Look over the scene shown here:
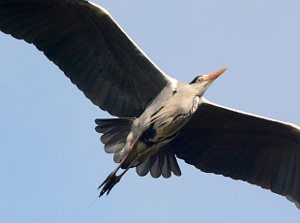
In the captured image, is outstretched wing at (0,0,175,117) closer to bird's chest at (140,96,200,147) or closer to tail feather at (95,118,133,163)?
tail feather at (95,118,133,163)

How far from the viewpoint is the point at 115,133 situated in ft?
46.0

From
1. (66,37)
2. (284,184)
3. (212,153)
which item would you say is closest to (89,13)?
(66,37)

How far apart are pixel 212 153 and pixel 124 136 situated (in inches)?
59.9

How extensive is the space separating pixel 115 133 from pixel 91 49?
1185mm

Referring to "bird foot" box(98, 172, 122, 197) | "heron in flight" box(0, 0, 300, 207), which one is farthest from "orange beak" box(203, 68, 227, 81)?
"bird foot" box(98, 172, 122, 197)

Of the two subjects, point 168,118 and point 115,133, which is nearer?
point 168,118

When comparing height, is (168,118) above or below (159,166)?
above

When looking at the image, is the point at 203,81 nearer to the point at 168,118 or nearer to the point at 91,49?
the point at 168,118

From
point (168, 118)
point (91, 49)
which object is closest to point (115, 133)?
point (168, 118)

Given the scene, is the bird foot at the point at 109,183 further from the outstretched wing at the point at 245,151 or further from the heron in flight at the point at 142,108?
the outstretched wing at the point at 245,151

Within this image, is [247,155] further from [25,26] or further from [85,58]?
[25,26]

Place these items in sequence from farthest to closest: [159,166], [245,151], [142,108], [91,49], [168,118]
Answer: [245,151] → [159,166] → [142,108] → [91,49] → [168,118]

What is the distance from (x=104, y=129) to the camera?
14.1m

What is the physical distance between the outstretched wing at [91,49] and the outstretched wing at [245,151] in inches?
39.4
